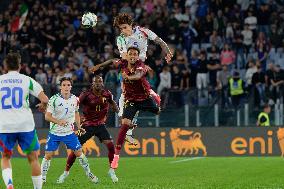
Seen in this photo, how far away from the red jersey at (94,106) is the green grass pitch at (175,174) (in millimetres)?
1178

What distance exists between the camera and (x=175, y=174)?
17.5 m

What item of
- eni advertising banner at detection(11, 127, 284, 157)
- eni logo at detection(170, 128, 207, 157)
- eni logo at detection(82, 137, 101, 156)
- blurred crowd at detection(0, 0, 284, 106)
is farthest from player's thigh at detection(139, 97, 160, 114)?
eni logo at detection(82, 137, 101, 156)

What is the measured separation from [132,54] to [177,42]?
14.1m

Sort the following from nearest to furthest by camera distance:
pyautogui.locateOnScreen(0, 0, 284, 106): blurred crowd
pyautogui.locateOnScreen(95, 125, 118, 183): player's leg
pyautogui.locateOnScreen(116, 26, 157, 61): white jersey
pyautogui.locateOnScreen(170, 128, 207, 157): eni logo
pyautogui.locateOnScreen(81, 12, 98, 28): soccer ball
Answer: pyautogui.locateOnScreen(116, 26, 157, 61): white jersey < pyautogui.locateOnScreen(81, 12, 98, 28): soccer ball < pyautogui.locateOnScreen(95, 125, 118, 183): player's leg < pyautogui.locateOnScreen(170, 128, 207, 157): eni logo < pyautogui.locateOnScreen(0, 0, 284, 106): blurred crowd

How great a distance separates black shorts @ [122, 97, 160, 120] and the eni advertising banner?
935 cm

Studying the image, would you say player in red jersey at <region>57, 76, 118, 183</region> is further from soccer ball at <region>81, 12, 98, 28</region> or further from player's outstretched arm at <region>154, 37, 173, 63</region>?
player's outstretched arm at <region>154, 37, 173, 63</region>

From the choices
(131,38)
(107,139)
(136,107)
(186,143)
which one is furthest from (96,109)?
(186,143)

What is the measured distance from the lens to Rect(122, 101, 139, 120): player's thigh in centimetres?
1540

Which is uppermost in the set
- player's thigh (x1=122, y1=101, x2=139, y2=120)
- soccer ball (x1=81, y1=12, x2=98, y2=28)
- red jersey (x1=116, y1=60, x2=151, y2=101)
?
soccer ball (x1=81, y1=12, x2=98, y2=28)

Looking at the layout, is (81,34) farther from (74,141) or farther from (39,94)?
(39,94)

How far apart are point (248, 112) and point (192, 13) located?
6988 mm

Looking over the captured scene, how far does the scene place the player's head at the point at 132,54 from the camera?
592 inches

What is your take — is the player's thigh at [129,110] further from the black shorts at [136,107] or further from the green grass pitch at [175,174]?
the green grass pitch at [175,174]

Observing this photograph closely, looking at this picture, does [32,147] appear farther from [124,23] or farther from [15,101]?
[124,23]
